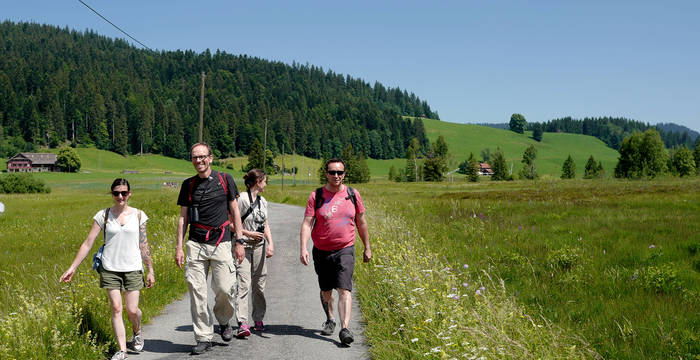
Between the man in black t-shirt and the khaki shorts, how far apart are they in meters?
0.52

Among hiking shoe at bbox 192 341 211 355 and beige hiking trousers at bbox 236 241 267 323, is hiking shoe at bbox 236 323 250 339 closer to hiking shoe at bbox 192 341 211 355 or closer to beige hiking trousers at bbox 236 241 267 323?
beige hiking trousers at bbox 236 241 267 323

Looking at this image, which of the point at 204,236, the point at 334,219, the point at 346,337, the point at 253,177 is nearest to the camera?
the point at 346,337

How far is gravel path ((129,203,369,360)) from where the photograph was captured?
601 cm

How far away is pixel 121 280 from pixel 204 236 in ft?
3.38

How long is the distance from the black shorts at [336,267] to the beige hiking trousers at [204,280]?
110 cm

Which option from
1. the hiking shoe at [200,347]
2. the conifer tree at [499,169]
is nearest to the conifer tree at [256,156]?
the conifer tree at [499,169]

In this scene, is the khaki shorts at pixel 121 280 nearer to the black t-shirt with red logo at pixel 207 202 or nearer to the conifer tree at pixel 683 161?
the black t-shirt with red logo at pixel 207 202

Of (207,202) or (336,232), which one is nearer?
(207,202)

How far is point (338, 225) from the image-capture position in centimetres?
649

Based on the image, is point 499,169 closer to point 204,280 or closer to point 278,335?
point 278,335

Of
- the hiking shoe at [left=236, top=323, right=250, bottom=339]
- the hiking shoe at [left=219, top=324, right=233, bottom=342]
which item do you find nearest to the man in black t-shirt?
the hiking shoe at [left=219, top=324, right=233, bottom=342]

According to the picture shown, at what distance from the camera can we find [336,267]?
6570 mm

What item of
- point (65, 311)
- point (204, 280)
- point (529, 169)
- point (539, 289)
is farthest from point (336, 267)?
point (529, 169)

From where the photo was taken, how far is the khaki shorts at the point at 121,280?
5750mm
